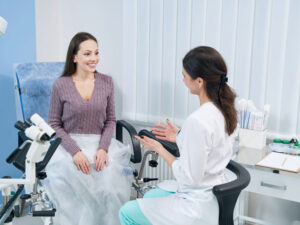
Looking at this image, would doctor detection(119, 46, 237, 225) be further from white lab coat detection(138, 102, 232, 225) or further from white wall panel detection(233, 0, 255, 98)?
white wall panel detection(233, 0, 255, 98)

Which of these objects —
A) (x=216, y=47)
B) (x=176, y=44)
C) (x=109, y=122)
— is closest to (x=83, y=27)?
(x=176, y=44)

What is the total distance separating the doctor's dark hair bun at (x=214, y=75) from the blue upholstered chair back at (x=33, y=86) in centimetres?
128

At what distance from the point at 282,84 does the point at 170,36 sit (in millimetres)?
802

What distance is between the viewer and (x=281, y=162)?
1628 millimetres

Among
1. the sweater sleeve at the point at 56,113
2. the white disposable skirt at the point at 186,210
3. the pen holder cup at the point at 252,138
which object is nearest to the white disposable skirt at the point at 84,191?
the sweater sleeve at the point at 56,113

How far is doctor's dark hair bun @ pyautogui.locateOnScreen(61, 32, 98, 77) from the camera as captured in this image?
2.01 metres

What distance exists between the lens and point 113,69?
8.58ft

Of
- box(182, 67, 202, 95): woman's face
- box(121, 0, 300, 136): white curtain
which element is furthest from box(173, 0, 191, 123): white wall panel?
box(182, 67, 202, 95): woman's face

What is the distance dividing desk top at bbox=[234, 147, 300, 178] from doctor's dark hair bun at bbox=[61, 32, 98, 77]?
43.4 inches

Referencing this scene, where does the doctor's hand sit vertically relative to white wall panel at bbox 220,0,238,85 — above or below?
below

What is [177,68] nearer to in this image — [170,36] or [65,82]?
[170,36]

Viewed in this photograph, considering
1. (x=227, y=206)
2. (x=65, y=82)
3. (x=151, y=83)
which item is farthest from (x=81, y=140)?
(x=227, y=206)

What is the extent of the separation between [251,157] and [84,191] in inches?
35.3

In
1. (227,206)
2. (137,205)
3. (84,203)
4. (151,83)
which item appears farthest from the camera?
(151,83)
